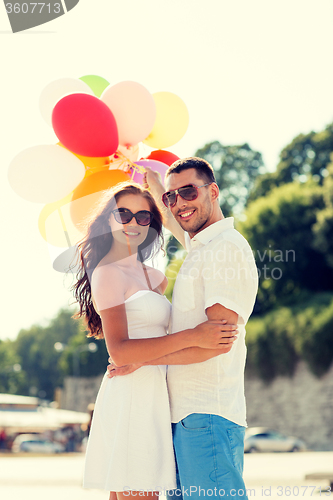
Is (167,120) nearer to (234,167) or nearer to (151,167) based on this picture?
(151,167)

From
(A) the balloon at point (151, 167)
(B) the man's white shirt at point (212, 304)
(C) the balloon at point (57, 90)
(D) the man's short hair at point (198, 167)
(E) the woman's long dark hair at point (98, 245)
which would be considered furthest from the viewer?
(C) the balloon at point (57, 90)

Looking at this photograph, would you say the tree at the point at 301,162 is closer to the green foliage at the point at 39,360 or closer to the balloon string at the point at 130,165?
the balloon string at the point at 130,165

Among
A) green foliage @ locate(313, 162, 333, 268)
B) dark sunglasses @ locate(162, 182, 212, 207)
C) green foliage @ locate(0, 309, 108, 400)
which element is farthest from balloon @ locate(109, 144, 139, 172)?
green foliage @ locate(0, 309, 108, 400)

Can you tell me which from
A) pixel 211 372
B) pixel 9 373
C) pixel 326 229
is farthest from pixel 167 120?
pixel 9 373

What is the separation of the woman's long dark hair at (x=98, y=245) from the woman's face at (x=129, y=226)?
0.09 feet

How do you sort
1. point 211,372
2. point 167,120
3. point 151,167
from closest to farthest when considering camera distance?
point 211,372 < point 151,167 < point 167,120

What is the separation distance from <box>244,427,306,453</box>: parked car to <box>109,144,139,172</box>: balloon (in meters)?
21.1

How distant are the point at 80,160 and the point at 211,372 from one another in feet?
7.06

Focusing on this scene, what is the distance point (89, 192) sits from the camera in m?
4.24

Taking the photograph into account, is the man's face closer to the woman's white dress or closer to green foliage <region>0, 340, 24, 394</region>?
the woman's white dress

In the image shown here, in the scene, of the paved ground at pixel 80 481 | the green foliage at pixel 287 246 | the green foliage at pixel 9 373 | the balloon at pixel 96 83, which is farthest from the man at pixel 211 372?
the green foliage at pixel 9 373

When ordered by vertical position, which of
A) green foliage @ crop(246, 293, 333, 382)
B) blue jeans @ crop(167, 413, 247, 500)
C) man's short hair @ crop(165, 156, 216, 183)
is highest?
man's short hair @ crop(165, 156, 216, 183)

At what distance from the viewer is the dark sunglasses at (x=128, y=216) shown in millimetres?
3589

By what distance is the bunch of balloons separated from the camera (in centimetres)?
A: 420
